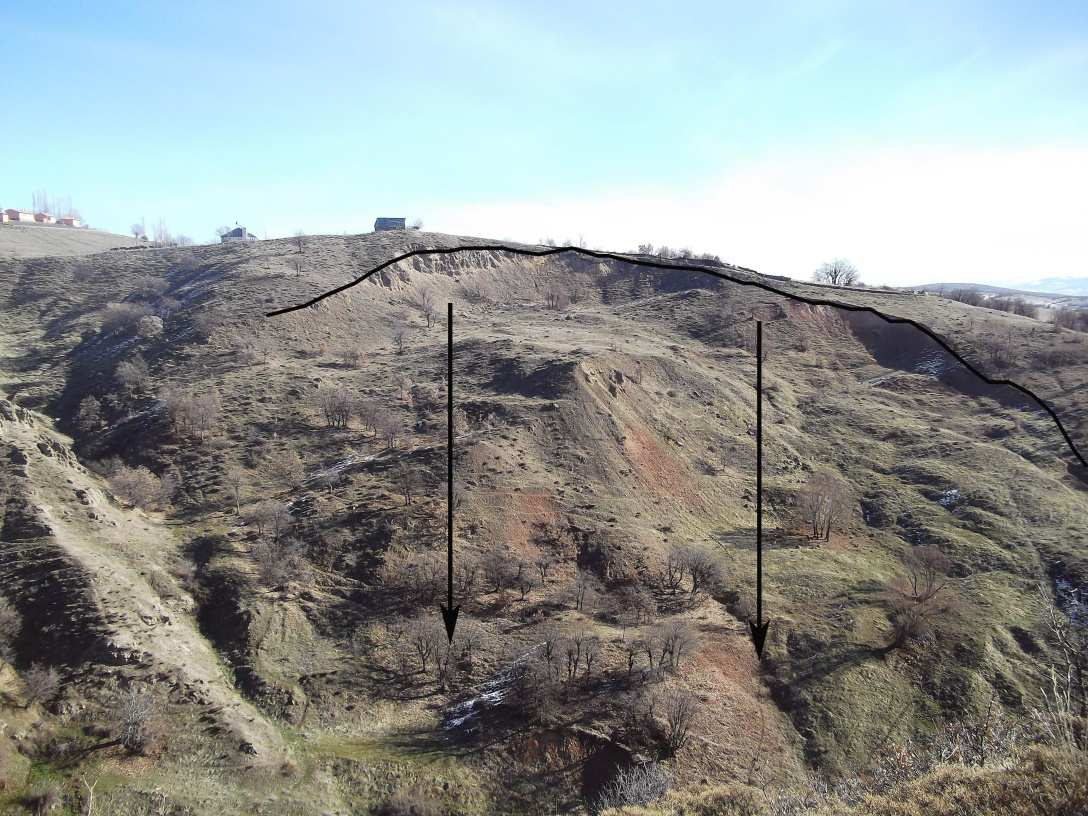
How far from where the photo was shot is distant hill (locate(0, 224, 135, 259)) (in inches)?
3531

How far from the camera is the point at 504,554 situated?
95.5ft

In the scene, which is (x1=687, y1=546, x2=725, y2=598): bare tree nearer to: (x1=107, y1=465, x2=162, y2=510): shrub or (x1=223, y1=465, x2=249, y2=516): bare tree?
(x1=223, y1=465, x2=249, y2=516): bare tree

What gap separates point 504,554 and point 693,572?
8149mm

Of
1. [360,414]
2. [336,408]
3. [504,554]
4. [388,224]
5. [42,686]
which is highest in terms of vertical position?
[388,224]

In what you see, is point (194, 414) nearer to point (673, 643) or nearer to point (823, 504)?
point (673, 643)

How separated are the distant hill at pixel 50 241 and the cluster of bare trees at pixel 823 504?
91662mm

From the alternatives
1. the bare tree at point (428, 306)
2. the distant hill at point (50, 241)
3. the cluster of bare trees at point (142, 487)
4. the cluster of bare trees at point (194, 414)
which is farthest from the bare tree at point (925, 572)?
the distant hill at point (50, 241)

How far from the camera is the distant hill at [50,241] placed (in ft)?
294

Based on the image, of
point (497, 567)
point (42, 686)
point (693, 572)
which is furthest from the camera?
point (693, 572)

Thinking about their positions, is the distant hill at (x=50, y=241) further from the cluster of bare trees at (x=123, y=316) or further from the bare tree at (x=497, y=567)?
the bare tree at (x=497, y=567)

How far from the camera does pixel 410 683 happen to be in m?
23.2

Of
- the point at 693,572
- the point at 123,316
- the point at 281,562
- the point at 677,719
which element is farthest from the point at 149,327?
the point at 677,719

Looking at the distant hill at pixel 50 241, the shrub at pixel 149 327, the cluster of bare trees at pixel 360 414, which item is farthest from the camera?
the distant hill at pixel 50 241

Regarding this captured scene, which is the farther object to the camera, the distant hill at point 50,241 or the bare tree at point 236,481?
the distant hill at point 50,241
